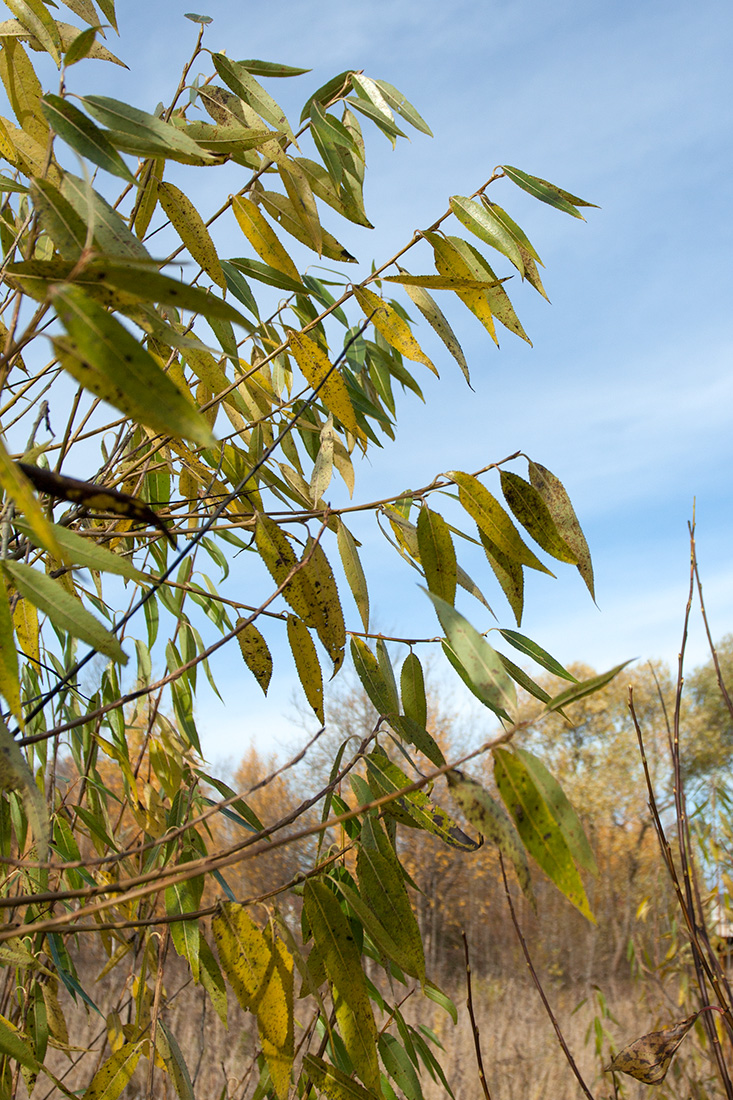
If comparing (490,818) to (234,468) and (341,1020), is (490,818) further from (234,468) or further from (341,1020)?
(234,468)

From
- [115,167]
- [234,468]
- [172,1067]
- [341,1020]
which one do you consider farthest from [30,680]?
[115,167]

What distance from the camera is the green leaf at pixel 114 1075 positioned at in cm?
57

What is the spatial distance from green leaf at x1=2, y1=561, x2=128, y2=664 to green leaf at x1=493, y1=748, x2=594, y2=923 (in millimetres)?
180

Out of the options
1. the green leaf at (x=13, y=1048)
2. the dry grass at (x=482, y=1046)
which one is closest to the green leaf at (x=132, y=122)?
the green leaf at (x=13, y=1048)

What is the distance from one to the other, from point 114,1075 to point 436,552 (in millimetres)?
460

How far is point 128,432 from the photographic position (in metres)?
0.71

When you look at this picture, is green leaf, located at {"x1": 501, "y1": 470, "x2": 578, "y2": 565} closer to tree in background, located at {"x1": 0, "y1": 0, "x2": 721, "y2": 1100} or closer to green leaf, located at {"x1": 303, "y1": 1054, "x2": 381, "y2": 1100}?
tree in background, located at {"x1": 0, "y1": 0, "x2": 721, "y2": 1100}

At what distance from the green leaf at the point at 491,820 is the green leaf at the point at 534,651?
0.26 meters

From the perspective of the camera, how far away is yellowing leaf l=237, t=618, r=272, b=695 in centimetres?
57

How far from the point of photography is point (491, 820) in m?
0.34

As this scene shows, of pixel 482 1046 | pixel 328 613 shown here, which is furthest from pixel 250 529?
pixel 482 1046

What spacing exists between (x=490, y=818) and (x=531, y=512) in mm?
272

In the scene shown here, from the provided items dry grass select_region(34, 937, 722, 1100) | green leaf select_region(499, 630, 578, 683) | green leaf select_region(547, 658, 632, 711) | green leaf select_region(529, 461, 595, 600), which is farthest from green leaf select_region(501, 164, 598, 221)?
dry grass select_region(34, 937, 722, 1100)

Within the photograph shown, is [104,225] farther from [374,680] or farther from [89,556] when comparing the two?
[374,680]
